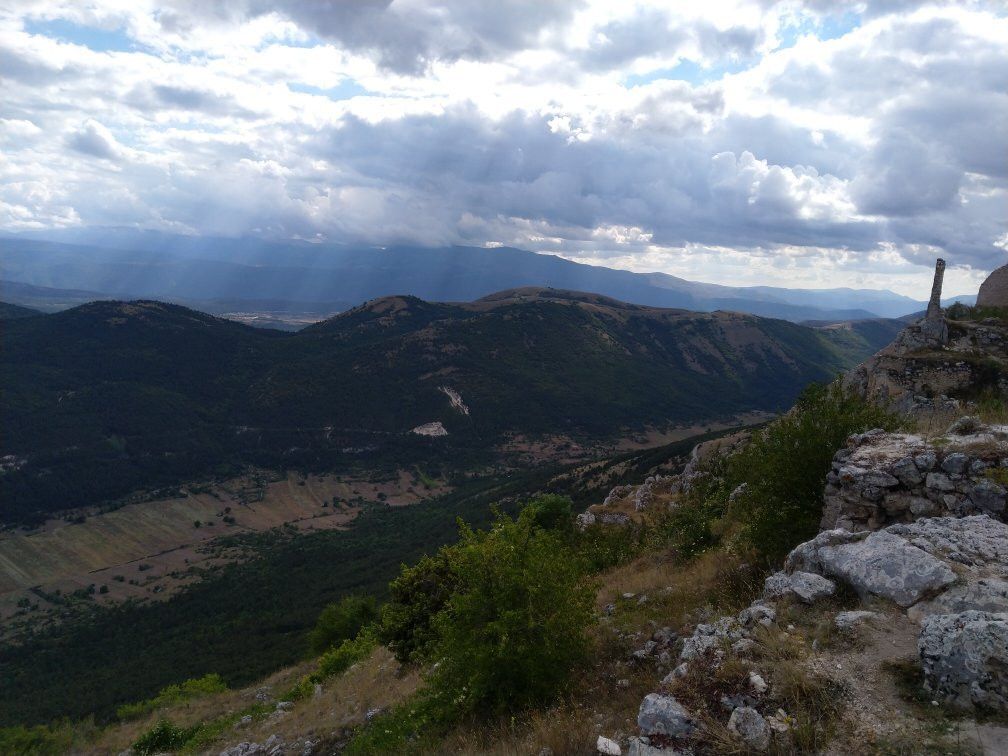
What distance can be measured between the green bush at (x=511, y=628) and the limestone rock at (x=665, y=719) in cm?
342

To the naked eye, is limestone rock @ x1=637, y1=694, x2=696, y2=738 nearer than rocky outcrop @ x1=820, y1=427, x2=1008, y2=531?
Yes

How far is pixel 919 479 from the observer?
392 inches

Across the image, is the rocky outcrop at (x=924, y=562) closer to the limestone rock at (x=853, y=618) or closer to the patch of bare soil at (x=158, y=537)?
the limestone rock at (x=853, y=618)

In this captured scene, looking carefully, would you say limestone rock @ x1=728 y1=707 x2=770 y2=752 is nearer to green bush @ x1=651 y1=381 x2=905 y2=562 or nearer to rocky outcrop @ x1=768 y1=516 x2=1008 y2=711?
rocky outcrop @ x1=768 y1=516 x2=1008 y2=711

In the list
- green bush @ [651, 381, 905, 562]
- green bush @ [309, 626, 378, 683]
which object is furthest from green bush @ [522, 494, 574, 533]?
green bush @ [651, 381, 905, 562]

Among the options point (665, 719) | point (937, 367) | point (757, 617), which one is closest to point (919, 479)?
point (757, 617)

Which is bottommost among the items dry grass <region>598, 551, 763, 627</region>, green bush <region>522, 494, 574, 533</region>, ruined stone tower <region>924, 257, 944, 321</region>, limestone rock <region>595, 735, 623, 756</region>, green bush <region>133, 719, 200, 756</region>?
green bush <region>133, 719, 200, 756</region>

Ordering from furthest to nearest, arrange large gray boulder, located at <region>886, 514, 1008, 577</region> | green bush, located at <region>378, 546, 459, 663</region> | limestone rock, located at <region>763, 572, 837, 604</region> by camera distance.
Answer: green bush, located at <region>378, 546, 459, 663</region>
limestone rock, located at <region>763, 572, 837, 604</region>
large gray boulder, located at <region>886, 514, 1008, 577</region>

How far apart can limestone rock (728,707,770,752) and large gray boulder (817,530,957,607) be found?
3.14 m

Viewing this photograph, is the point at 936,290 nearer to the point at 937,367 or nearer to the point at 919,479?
the point at 937,367

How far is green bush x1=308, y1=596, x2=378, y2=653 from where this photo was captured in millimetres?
33125

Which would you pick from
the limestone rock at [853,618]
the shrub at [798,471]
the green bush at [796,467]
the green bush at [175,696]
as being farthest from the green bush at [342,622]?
the limestone rock at [853,618]

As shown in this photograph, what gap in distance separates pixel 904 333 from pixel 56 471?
186 metres

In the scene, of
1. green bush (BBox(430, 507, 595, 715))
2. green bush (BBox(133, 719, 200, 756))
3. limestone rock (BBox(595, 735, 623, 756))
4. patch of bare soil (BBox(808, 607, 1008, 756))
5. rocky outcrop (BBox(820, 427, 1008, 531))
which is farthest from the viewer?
green bush (BBox(133, 719, 200, 756))
